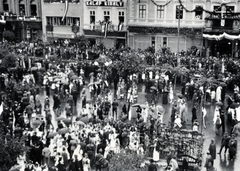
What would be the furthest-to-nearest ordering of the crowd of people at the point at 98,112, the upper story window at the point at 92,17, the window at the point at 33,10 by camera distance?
the window at the point at 33,10
the upper story window at the point at 92,17
the crowd of people at the point at 98,112

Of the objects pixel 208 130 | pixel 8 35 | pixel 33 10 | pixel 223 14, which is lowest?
pixel 208 130

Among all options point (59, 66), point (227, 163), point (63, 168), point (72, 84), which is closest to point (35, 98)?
point (72, 84)

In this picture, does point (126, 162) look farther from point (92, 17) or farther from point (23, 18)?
point (23, 18)

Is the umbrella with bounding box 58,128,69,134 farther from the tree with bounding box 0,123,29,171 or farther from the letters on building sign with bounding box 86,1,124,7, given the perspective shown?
the letters on building sign with bounding box 86,1,124,7

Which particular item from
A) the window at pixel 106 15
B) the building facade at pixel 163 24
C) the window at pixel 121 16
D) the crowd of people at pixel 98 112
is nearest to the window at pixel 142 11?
the building facade at pixel 163 24

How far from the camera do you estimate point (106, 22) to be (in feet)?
150

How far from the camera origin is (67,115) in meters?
24.0

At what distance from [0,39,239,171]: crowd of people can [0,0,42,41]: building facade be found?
54.0 ft

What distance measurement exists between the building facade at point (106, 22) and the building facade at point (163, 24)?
1.10 meters

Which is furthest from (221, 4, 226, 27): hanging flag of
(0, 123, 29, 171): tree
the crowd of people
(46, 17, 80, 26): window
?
(0, 123, 29, 171): tree

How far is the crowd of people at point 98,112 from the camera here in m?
18.5

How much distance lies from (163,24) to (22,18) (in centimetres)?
1884

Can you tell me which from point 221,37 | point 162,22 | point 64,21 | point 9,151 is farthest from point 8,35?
point 9,151

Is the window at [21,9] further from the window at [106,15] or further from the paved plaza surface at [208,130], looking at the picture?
the paved plaza surface at [208,130]
